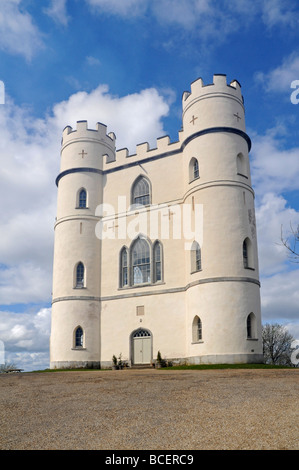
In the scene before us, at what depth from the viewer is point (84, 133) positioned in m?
32.8

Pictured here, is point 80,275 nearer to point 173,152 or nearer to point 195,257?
point 195,257

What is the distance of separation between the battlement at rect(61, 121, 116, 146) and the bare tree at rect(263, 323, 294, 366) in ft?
118

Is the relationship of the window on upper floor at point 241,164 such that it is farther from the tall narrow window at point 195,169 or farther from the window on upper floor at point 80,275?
the window on upper floor at point 80,275

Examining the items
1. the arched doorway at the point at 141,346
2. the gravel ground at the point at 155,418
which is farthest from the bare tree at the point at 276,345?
the gravel ground at the point at 155,418

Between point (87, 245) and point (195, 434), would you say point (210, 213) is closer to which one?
point (87, 245)

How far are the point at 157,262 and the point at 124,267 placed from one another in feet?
8.82

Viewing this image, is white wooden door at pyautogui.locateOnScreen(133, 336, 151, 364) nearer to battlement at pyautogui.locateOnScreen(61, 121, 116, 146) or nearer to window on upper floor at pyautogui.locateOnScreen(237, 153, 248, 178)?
window on upper floor at pyautogui.locateOnScreen(237, 153, 248, 178)

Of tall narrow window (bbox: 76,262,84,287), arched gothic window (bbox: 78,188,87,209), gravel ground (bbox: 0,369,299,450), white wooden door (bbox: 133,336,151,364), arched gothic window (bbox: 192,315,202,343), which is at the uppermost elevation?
arched gothic window (bbox: 78,188,87,209)

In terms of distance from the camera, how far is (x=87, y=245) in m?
30.4

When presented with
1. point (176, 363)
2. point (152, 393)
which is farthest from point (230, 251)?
point (152, 393)

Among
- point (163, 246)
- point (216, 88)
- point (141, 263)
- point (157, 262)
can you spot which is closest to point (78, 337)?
point (141, 263)

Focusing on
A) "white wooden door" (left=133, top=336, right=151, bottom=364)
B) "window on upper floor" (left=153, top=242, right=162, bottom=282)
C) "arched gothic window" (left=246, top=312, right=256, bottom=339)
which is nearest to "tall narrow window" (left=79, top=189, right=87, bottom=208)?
"window on upper floor" (left=153, top=242, right=162, bottom=282)

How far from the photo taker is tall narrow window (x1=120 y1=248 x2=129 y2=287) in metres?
29.4
